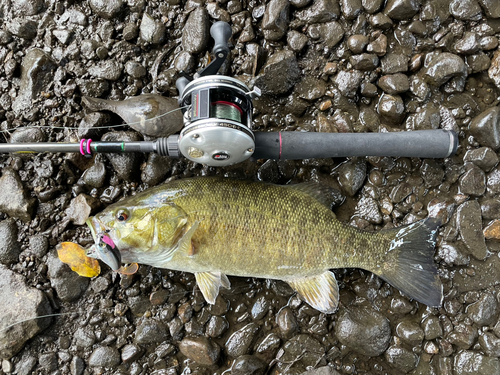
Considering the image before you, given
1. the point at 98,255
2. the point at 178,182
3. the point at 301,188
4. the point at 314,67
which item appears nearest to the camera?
the point at 98,255

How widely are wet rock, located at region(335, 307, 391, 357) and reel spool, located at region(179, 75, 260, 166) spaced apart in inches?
67.0

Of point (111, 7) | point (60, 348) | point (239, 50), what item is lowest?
point (60, 348)

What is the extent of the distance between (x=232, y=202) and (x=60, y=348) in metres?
2.07

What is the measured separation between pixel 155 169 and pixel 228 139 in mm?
1055

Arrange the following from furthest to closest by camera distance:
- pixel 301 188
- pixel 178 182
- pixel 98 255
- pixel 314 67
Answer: pixel 314 67, pixel 301 188, pixel 178 182, pixel 98 255

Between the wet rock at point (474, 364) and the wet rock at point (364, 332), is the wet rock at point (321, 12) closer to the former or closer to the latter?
the wet rock at point (364, 332)

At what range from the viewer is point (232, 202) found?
2.64m

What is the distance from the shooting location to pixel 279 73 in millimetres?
3033

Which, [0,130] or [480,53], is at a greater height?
[480,53]

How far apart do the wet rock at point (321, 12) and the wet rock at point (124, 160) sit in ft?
6.27

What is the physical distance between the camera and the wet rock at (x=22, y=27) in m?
3.26

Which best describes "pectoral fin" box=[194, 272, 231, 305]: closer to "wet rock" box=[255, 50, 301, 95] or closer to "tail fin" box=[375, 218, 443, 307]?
"tail fin" box=[375, 218, 443, 307]

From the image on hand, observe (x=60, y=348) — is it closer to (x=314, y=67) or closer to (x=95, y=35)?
(x=95, y=35)

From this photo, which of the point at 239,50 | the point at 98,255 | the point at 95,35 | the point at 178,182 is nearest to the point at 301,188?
the point at 178,182
